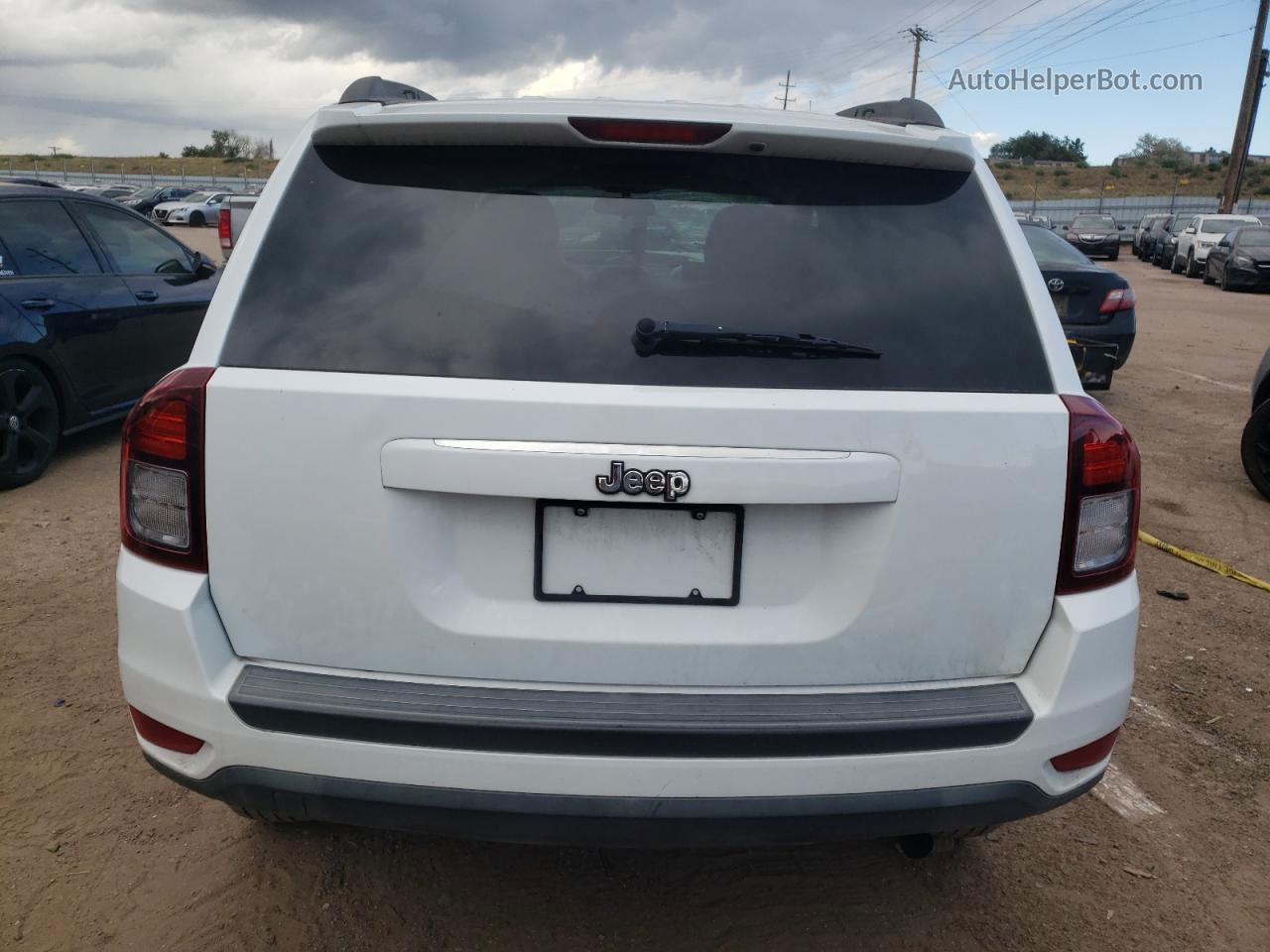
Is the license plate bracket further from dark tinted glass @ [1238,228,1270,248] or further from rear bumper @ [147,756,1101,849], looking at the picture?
dark tinted glass @ [1238,228,1270,248]

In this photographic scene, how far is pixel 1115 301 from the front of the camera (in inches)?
371

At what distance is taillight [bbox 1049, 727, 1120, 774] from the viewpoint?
6.77 feet

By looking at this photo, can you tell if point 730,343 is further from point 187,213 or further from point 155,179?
point 155,179

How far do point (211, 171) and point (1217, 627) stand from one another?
7859 centimetres

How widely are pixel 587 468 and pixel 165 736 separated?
1.07 meters

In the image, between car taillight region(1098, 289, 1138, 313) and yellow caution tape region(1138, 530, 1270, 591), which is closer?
yellow caution tape region(1138, 530, 1270, 591)

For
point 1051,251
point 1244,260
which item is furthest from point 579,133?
point 1244,260

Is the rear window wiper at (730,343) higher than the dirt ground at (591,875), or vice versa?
the rear window wiper at (730,343)

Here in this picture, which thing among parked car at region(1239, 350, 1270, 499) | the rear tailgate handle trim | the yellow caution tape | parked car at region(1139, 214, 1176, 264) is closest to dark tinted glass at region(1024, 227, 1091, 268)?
parked car at region(1239, 350, 1270, 499)

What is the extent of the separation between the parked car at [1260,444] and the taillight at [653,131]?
6009mm

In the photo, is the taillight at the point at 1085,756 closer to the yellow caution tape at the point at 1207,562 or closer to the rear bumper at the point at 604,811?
the rear bumper at the point at 604,811

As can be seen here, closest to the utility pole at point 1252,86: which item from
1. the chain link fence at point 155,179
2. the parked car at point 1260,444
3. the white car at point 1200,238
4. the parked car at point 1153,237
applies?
the parked car at point 1153,237

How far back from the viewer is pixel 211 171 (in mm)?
72062

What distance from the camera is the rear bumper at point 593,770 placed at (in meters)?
1.89
